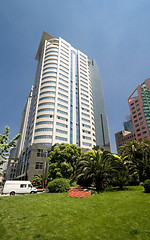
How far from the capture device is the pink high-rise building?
8451 centimetres

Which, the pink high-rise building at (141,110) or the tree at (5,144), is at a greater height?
the pink high-rise building at (141,110)

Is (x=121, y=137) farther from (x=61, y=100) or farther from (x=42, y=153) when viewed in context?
(x=42, y=153)

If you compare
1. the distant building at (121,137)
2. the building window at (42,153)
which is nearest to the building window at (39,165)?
the building window at (42,153)

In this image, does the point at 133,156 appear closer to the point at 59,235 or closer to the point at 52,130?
the point at 59,235

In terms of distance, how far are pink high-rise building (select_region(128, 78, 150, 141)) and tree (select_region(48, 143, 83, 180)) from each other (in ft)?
211

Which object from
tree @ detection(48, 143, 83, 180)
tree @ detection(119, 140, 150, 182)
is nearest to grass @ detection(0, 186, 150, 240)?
tree @ detection(119, 140, 150, 182)

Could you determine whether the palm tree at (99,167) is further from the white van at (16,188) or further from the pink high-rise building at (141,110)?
the pink high-rise building at (141,110)

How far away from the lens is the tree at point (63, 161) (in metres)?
30.9

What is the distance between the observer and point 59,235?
20.1ft

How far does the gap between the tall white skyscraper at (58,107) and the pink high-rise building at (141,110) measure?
33.6 metres

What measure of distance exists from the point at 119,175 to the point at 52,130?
43578 mm

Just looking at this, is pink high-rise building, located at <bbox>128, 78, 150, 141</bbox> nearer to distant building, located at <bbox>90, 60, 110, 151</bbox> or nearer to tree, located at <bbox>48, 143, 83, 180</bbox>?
distant building, located at <bbox>90, 60, 110, 151</bbox>

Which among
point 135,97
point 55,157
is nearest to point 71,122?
point 55,157

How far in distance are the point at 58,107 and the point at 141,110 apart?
197ft
